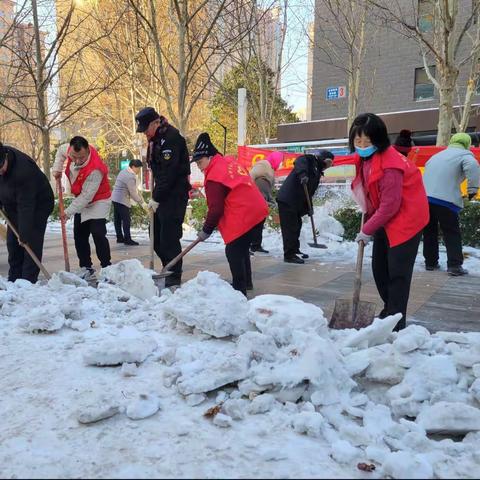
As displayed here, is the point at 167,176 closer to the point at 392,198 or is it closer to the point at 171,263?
the point at 171,263

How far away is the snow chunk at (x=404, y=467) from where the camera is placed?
173 cm

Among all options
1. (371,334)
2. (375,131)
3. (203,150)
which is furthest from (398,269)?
(203,150)

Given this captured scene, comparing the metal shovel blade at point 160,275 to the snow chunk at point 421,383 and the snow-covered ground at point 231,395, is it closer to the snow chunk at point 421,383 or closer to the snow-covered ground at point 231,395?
the snow-covered ground at point 231,395

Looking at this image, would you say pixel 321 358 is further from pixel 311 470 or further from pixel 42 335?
pixel 42 335

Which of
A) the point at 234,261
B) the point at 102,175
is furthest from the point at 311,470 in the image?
the point at 102,175

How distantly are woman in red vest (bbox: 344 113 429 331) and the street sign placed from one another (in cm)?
1959

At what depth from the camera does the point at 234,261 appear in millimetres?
4219

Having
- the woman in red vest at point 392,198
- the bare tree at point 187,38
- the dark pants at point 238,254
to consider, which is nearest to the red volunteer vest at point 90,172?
the dark pants at point 238,254

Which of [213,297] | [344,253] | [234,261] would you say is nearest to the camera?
[213,297]

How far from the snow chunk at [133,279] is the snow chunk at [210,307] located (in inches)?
27.8

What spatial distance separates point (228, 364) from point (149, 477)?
77cm

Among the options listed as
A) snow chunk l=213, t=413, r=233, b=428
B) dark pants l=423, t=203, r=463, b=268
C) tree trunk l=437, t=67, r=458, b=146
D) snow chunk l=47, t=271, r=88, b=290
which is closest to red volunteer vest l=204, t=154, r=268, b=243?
snow chunk l=47, t=271, r=88, b=290

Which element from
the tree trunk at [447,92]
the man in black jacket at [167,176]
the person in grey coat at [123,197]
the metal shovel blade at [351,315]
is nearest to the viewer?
the metal shovel blade at [351,315]

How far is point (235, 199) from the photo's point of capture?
406 centimetres
